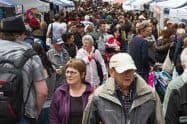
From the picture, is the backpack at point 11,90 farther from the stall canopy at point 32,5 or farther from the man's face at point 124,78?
the stall canopy at point 32,5

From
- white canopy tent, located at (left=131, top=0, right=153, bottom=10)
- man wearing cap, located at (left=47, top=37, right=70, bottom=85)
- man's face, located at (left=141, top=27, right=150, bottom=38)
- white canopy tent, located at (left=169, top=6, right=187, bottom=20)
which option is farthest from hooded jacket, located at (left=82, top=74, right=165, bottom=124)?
white canopy tent, located at (left=131, top=0, right=153, bottom=10)

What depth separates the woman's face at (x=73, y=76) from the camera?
19.2ft

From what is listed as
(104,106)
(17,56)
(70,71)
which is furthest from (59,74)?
(104,106)

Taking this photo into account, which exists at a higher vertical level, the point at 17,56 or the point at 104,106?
the point at 17,56

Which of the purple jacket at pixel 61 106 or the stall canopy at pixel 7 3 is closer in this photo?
the purple jacket at pixel 61 106

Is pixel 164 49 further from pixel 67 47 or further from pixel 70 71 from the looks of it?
pixel 70 71

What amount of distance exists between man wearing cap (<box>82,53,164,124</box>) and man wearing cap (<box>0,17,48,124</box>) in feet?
2.62

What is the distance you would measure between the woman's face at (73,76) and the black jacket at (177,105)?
4.59 ft

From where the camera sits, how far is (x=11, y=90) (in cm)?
488

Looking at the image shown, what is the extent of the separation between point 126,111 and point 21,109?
3.26 feet

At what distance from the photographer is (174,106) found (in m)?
4.71

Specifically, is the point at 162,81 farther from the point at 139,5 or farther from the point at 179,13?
the point at 139,5

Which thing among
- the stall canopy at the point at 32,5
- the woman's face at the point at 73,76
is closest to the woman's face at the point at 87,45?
the woman's face at the point at 73,76

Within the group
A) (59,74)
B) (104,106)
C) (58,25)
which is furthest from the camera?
(58,25)
